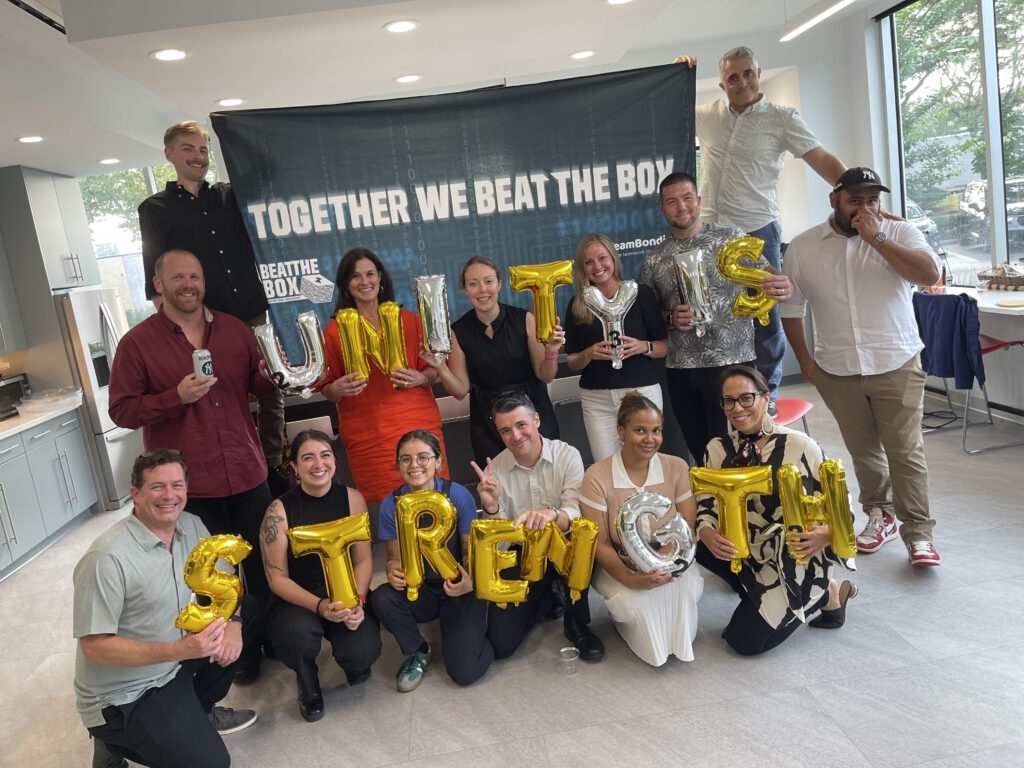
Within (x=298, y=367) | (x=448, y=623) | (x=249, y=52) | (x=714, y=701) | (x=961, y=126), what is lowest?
(x=714, y=701)

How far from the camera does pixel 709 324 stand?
3330mm

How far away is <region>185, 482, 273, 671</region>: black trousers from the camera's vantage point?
311 cm

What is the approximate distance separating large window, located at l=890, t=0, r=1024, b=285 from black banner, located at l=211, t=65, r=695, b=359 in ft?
9.82

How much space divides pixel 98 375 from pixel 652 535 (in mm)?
5334

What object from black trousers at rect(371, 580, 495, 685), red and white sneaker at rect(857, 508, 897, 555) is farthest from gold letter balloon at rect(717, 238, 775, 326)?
black trousers at rect(371, 580, 495, 685)

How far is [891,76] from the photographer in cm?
692

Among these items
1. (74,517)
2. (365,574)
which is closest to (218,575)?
(365,574)

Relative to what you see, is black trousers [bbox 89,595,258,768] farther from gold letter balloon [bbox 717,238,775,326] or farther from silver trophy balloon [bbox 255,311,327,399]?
gold letter balloon [bbox 717,238,775,326]

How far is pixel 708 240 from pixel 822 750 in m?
2.08

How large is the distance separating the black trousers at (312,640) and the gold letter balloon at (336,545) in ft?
0.96

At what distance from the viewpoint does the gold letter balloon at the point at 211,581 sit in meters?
2.38

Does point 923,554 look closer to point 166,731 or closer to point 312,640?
point 312,640

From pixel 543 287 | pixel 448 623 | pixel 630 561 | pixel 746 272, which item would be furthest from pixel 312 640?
pixel 746 272

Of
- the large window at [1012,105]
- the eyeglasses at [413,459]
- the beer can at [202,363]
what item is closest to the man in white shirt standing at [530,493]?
the eyeglasses at [413,459]
